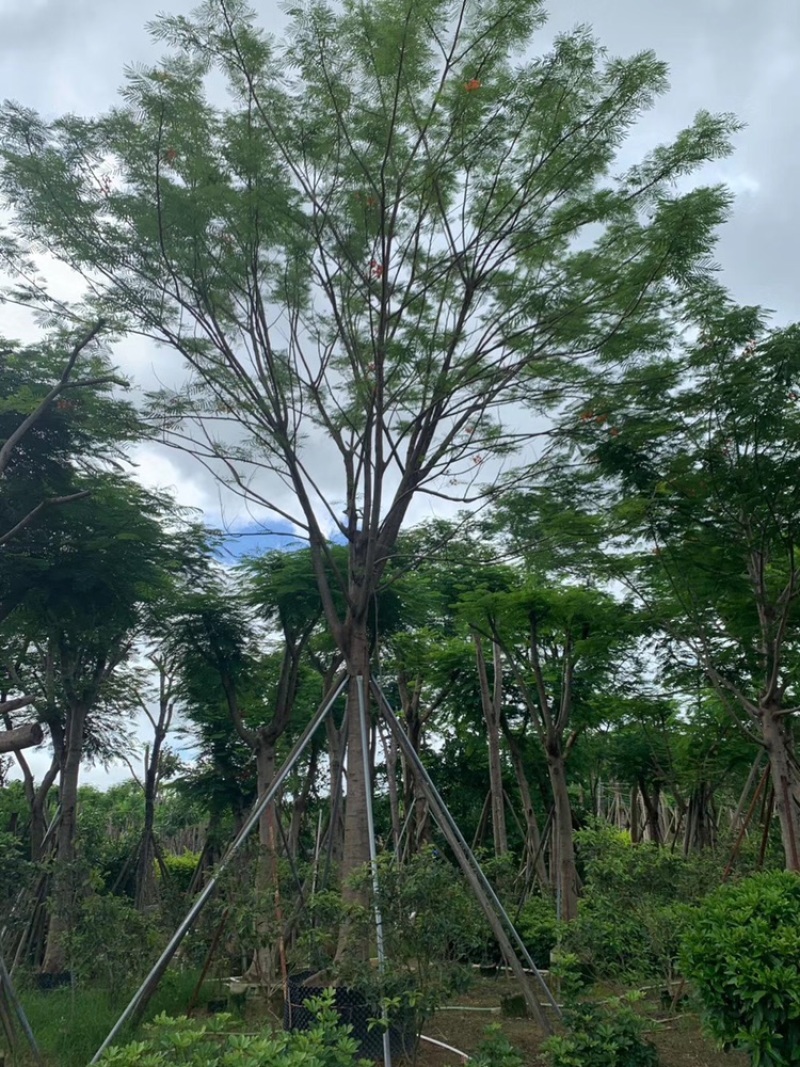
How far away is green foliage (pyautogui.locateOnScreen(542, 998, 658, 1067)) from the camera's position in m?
4.88

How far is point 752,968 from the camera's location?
14.8 feet

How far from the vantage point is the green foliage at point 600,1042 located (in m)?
4.88

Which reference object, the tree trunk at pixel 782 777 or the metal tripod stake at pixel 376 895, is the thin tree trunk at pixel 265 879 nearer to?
the metal tripod stake at pixel 376 895

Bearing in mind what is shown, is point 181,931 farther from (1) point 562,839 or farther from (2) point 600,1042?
(1) point 562,839

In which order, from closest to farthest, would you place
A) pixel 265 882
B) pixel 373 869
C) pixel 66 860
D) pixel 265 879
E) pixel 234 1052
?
pixel 234 1052 < pixel 373 869 < pixel 265 882 < pixel 265 879 < pixel 66 860

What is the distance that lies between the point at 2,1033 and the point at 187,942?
1899 mm

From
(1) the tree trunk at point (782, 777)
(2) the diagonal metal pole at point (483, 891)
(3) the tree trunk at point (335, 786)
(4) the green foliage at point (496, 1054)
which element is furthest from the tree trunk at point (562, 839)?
(4) the green foliage at point (496, 1054)

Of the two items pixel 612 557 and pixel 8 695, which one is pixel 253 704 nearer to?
pixel 8 695

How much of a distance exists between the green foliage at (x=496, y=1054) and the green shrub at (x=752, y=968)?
1.06 metres

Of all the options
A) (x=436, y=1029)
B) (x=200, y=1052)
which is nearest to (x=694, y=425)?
(x=436, y=1029)

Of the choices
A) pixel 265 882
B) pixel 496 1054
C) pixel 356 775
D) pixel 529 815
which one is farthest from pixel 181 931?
pixel 529 815

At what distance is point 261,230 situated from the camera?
267 inches

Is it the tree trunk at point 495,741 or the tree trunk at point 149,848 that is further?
the tree trunk at point 149,848

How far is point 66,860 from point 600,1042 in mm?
6441
